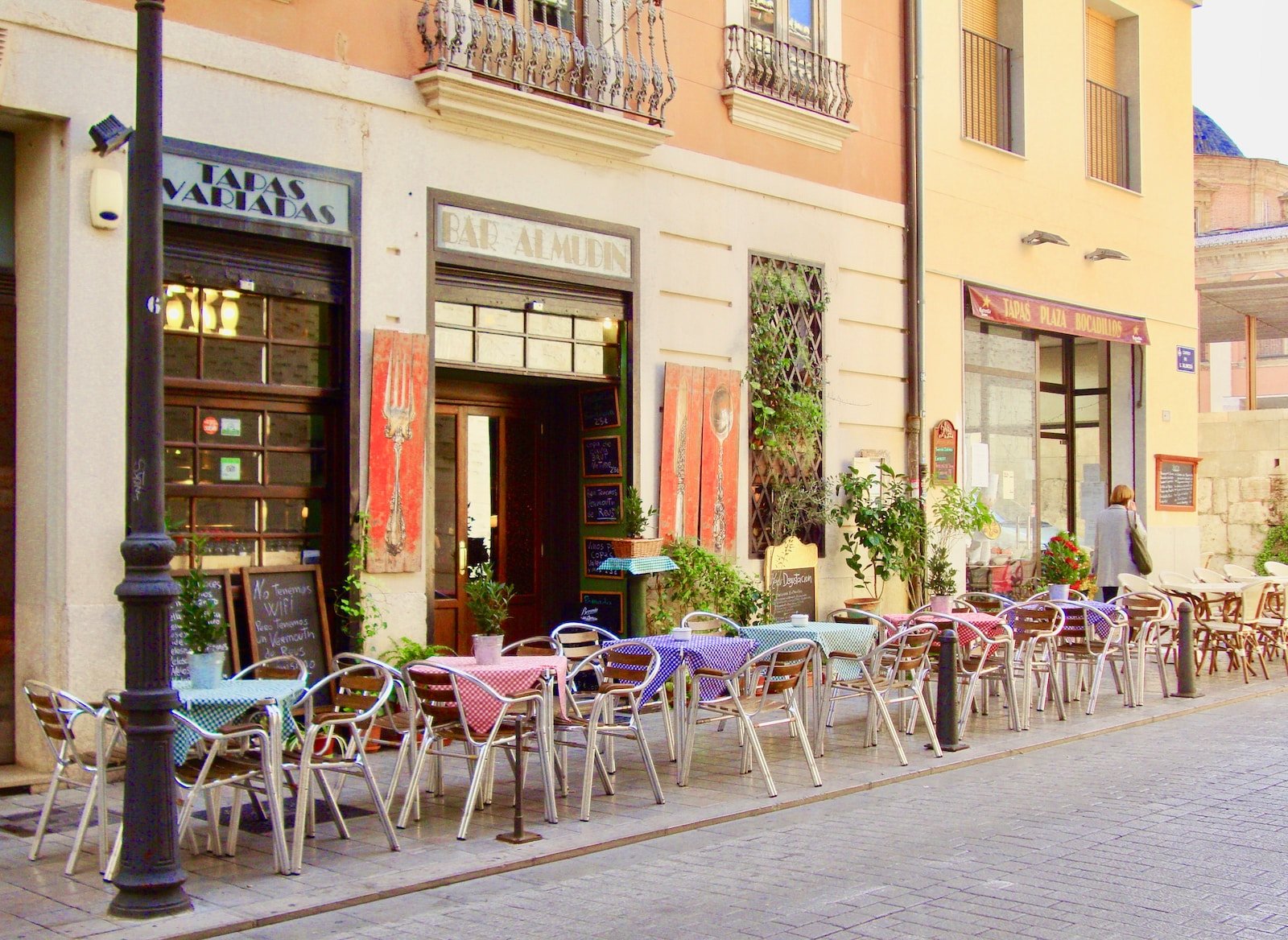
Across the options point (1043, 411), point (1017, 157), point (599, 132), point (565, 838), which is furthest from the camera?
point (1043, 411)

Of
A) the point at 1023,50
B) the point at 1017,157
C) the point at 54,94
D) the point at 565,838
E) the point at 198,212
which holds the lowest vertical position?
the point at 565,838

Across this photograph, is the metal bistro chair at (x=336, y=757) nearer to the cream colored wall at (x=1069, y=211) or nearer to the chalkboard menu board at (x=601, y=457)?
the chalkboard menu board at (x=601, y=457)

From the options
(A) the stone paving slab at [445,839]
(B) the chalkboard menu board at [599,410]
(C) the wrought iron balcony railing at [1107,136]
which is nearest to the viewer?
(A) the stone paving slab at [445,839]

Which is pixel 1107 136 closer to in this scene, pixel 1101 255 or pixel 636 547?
pixel 1101 255

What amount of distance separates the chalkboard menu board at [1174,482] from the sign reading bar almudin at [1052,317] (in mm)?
1726

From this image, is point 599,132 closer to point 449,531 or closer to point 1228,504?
point 449,531

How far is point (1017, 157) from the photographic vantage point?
16.7 m

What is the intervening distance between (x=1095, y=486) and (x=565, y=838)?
551 inches

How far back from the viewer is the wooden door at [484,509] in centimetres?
1164

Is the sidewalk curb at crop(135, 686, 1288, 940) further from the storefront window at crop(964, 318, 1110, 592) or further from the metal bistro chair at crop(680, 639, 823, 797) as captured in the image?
the storefront window at crop(964, 318, 1110, 592)

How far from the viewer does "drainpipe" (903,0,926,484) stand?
1488 cm

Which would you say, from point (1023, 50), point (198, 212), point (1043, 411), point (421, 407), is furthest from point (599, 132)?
point (1043, 411)

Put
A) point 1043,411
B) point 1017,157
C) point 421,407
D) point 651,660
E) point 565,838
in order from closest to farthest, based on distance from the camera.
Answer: point 565,838
point 651,660
point 421,407
point 1017,157
point 1043,411

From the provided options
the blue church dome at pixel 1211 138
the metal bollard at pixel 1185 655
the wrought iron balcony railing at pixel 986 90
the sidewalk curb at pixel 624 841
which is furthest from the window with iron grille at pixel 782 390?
the blue church dome at pixel 1211 138
